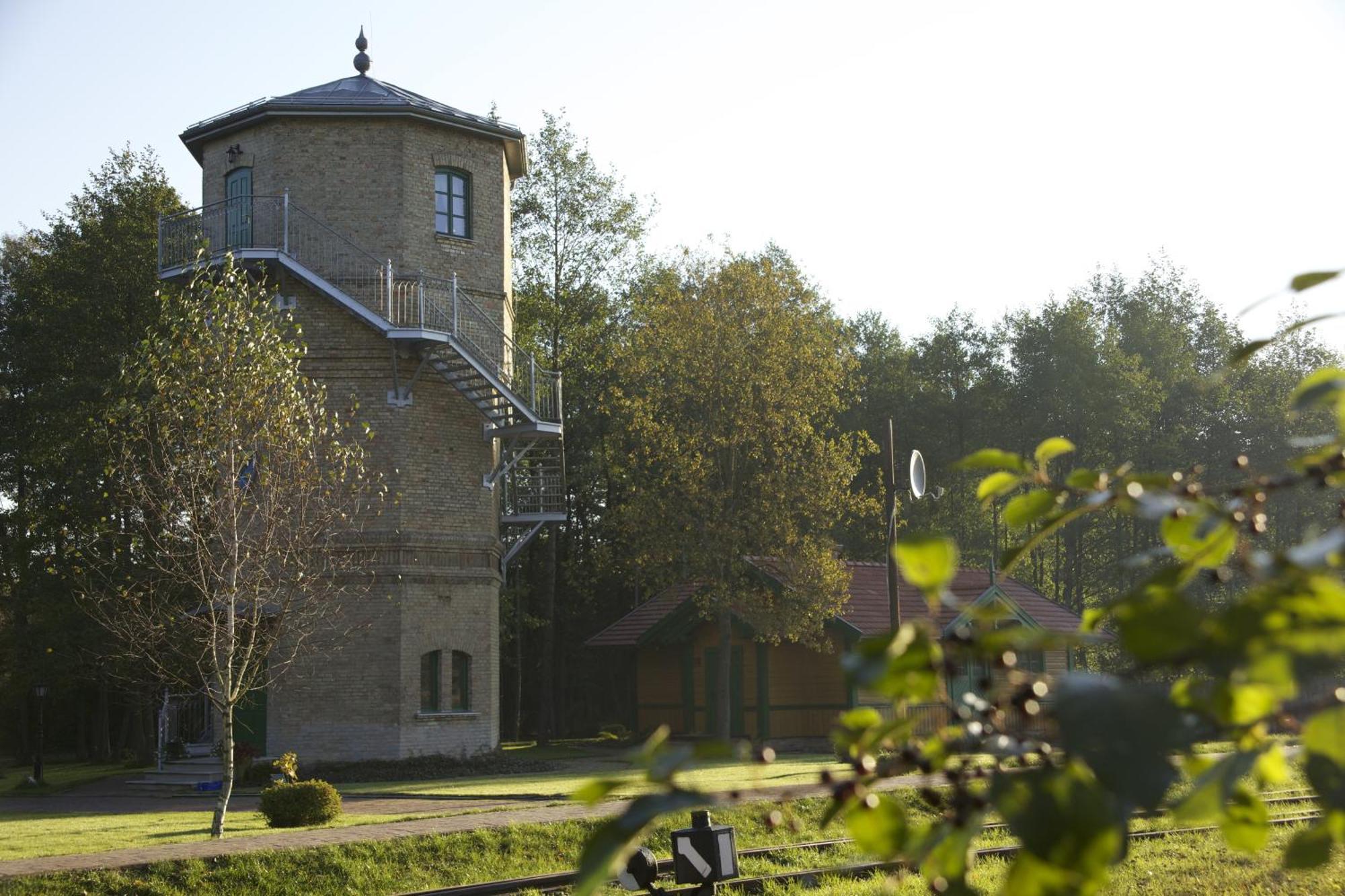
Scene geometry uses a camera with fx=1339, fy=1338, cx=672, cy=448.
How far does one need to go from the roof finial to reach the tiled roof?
45.5ft

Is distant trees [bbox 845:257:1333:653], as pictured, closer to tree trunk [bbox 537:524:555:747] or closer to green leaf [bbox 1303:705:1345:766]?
tree trunk [bbox 537:524:555:747]

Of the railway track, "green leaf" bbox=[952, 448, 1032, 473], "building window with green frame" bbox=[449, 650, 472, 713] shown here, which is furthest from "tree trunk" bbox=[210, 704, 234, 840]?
"green leaf" bbox=[952, 448, 1032, 473]

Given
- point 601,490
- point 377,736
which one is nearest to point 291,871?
point 377,736

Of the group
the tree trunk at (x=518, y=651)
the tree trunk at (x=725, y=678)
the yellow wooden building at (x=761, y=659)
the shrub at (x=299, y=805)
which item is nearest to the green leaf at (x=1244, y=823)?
the shrub at (x=299, y=805)

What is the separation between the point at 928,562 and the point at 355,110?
2662 centimetres

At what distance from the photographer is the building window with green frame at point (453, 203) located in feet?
88.1

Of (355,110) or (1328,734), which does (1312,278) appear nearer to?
(1328,734)

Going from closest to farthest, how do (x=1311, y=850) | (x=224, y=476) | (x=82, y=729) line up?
(x=1311, y=850), (x=224, y=476), (x=82, y=729)

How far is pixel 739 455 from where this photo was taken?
30844 mm

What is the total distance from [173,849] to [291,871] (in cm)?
146

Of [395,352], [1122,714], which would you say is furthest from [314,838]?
[1122,714]

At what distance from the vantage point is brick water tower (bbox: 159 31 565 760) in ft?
82.1

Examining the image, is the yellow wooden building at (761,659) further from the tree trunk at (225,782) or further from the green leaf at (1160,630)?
the green leaf at (1160,630)

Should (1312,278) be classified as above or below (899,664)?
above
